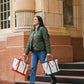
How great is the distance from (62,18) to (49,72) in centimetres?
376

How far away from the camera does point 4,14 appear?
1264cm

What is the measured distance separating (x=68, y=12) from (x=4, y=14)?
2778 millimetres

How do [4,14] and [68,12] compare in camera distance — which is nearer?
[68,12]

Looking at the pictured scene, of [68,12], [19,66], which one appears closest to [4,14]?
[68,12]

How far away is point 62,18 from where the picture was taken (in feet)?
36.4

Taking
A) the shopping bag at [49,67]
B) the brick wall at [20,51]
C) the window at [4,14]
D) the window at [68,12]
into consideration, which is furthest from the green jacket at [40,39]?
the window at [4,14]

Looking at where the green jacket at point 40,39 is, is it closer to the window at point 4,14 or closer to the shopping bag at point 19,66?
the shopping bag at point 19,66

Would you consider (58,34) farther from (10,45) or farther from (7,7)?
(7,7)

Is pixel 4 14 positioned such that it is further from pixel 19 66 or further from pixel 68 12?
pixel 19 66

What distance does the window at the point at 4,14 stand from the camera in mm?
12438

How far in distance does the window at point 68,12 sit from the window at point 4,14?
2.40 m

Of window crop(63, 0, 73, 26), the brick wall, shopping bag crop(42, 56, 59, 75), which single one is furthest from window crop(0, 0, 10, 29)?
shopping bag crop(42, 56, 59, 75)

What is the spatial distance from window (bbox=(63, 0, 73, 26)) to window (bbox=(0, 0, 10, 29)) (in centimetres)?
240

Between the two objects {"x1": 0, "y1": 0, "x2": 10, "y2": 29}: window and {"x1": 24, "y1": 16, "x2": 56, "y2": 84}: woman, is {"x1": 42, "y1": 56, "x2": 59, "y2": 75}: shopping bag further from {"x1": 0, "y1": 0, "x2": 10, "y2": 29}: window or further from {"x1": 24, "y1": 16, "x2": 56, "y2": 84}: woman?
{"x1": 0, "y1": 0, "x2": 10, "y2": 29}: window
